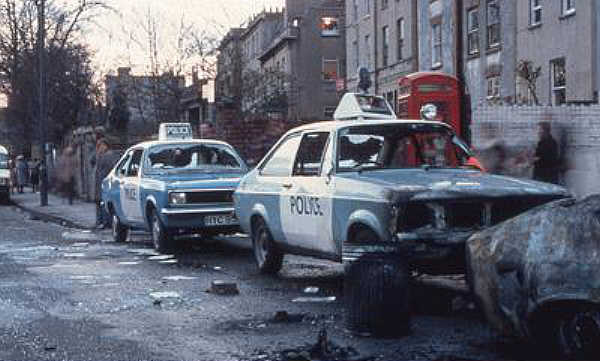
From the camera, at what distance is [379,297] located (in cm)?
718

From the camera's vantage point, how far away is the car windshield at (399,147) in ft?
31.8

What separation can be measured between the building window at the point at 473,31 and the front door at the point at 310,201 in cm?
2343

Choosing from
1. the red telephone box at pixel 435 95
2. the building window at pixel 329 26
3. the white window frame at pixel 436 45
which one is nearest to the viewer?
the red telephone box at pixel 435 95

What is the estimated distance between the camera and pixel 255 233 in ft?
37.8

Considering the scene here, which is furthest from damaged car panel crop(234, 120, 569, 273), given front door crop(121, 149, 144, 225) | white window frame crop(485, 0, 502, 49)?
white window frame crop(485, 0, 502, 49)

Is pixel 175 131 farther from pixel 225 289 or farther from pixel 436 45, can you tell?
pixel 436 45

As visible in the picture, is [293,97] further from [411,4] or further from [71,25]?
[411,4]

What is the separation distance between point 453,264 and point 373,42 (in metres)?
37.5

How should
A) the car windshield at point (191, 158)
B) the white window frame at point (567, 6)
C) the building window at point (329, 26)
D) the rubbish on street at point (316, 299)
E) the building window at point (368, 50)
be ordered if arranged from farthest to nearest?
the building window at point (329, 26), the building window at point (368, 50), the white window frame at point (567, 6), the car windshield at point (191, 158), the rubbish on street at point (316, 299)

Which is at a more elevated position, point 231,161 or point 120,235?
point 231,161

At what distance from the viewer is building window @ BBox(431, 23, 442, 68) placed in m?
36.4

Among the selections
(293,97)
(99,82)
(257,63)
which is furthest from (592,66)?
(257,63)

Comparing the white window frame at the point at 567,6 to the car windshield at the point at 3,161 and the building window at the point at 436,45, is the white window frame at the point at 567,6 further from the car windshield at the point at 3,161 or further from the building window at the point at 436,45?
the car windshield at the point at 3,161

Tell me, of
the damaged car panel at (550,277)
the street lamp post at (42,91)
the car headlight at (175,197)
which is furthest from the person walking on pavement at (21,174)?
the damaged car panel at (550,277)
